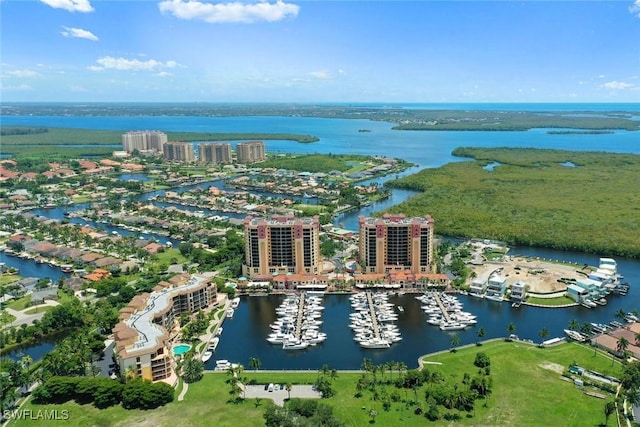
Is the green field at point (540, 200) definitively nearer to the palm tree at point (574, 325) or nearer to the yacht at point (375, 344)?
the palm tree at point (574, 325)

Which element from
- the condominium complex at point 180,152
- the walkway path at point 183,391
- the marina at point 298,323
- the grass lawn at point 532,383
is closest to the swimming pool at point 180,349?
the walkway path at point 183,391

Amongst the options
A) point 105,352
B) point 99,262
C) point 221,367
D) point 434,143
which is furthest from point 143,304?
point 434,143

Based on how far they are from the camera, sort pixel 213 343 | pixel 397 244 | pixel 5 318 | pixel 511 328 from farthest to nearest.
Answer: pixel 397 244 → pixel 5 318 → pixel 511 328 → pixel 213 343

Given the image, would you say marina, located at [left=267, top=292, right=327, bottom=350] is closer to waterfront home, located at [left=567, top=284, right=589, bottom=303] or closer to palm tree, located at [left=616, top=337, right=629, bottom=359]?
palm tree, located at [left=616, top=337, right=629, bottom=359]

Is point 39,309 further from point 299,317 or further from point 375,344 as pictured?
point 375,344

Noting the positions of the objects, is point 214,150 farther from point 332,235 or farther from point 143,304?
point 143,304

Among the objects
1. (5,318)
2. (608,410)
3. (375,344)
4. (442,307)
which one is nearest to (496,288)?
(442,307)
